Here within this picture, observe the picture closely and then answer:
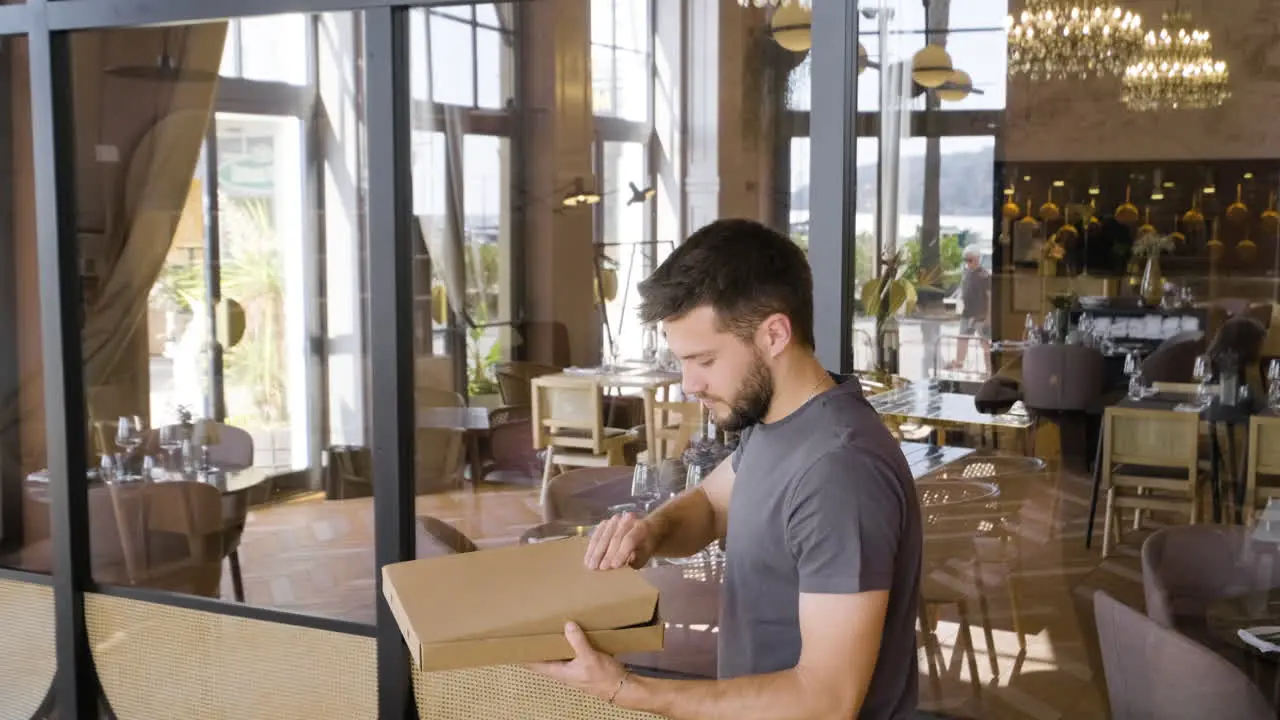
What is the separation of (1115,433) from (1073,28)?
1207 millimetres

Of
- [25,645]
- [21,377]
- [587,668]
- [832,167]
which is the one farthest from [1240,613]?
[21,377]

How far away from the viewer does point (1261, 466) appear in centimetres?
340

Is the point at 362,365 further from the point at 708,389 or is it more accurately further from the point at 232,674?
the point at 708,389

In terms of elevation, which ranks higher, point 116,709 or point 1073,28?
point 1073,28

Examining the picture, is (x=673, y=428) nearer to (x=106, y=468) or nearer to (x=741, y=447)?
(x=741, y=447)

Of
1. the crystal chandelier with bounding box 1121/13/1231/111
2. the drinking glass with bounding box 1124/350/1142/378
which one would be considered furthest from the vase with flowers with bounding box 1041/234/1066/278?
the crystal chandelier with bounding box 1121/13/1231/111

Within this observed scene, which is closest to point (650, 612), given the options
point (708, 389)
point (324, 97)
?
point (708, 389)

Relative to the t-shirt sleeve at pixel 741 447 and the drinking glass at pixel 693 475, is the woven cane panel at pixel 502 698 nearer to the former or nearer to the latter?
the drinking glass at pixel 693 475

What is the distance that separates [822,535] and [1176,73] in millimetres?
2806

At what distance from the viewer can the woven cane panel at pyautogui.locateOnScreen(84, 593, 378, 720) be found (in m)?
3.32

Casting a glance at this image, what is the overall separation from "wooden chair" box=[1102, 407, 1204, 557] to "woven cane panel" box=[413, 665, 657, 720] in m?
1.72

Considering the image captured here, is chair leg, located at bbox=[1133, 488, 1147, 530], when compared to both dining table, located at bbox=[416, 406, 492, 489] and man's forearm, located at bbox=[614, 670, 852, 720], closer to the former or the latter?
dining table, located at bbox=[416, 406, 492, 489]

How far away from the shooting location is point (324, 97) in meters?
3.98

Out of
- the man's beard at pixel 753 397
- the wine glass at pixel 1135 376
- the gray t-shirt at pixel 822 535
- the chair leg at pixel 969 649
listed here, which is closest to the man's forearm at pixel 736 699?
the gray t-shirt at pixel 822 535
